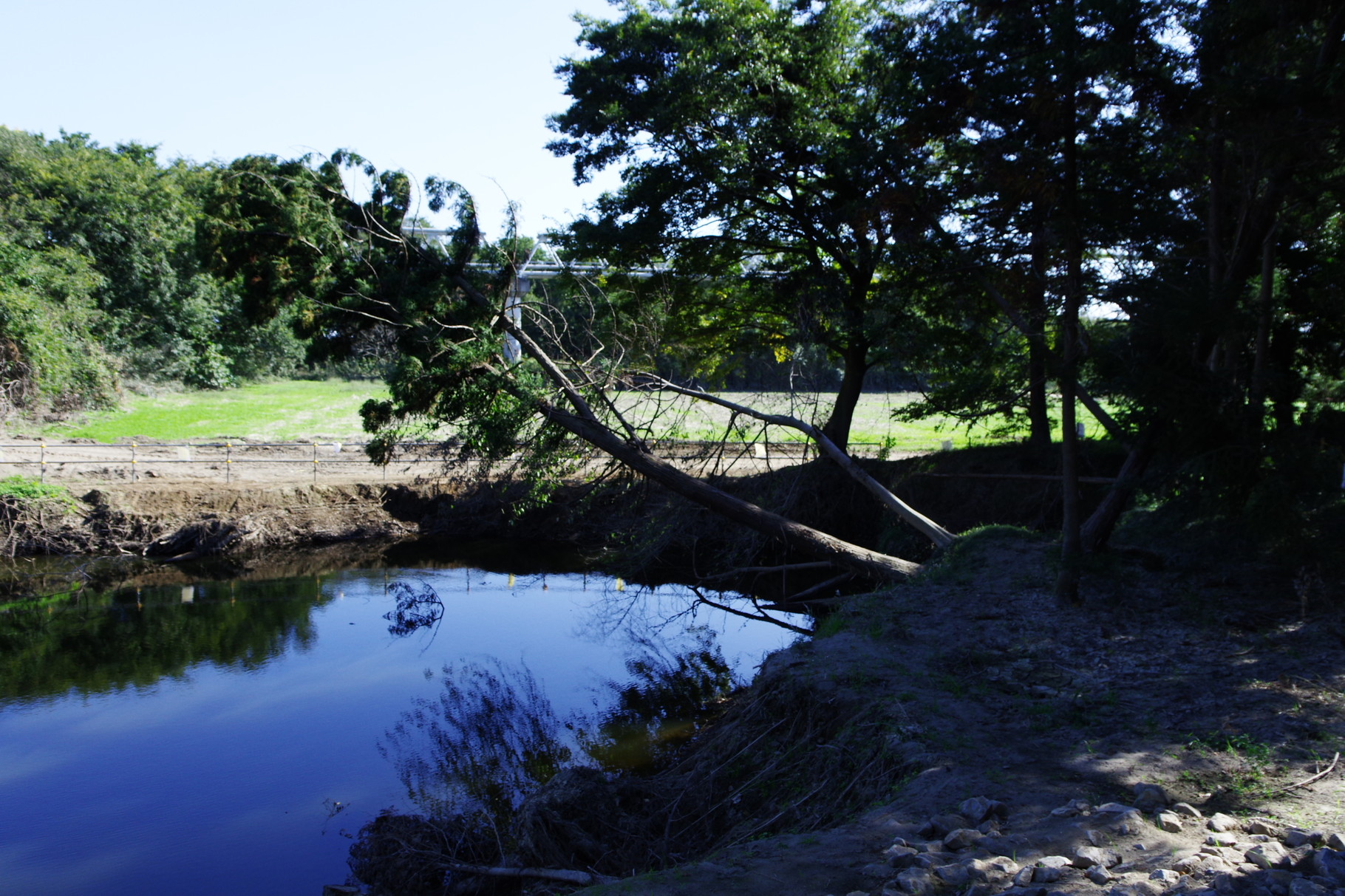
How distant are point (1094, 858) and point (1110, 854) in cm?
17

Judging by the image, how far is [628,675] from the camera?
12.7 metres

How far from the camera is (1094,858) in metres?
4.12

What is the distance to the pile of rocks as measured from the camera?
3.81m

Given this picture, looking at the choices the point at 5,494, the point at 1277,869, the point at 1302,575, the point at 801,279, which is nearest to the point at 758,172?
the point at 801,279

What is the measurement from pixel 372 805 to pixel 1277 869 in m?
7.37

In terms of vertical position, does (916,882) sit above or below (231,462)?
below

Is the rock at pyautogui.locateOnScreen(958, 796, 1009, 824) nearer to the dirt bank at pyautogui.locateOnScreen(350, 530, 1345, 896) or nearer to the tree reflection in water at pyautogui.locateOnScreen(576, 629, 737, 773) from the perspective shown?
the dirt bank at pyautogui.locateOnScreen(350, 530, 1345, 896)

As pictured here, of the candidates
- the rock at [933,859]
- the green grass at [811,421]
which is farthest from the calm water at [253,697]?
the rock at [933,859]

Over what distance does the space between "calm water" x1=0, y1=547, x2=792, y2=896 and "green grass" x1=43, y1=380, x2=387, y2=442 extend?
10968 mm

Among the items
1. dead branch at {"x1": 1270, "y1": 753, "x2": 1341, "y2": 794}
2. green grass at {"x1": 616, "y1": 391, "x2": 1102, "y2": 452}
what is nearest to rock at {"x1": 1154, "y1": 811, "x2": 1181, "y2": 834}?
dead branch at {"x1": 1270, "y1": 753, "x2": 1341, "y2": 794}

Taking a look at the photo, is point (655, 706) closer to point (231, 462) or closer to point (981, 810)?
point (981, 810)

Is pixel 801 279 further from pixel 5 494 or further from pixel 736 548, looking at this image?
pixel 5 494

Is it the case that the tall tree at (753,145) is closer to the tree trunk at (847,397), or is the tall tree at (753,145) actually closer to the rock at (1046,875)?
the tree trunk at (847,397)

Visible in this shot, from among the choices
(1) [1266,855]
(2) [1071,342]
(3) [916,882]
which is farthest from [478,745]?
(1) [1266,855]
